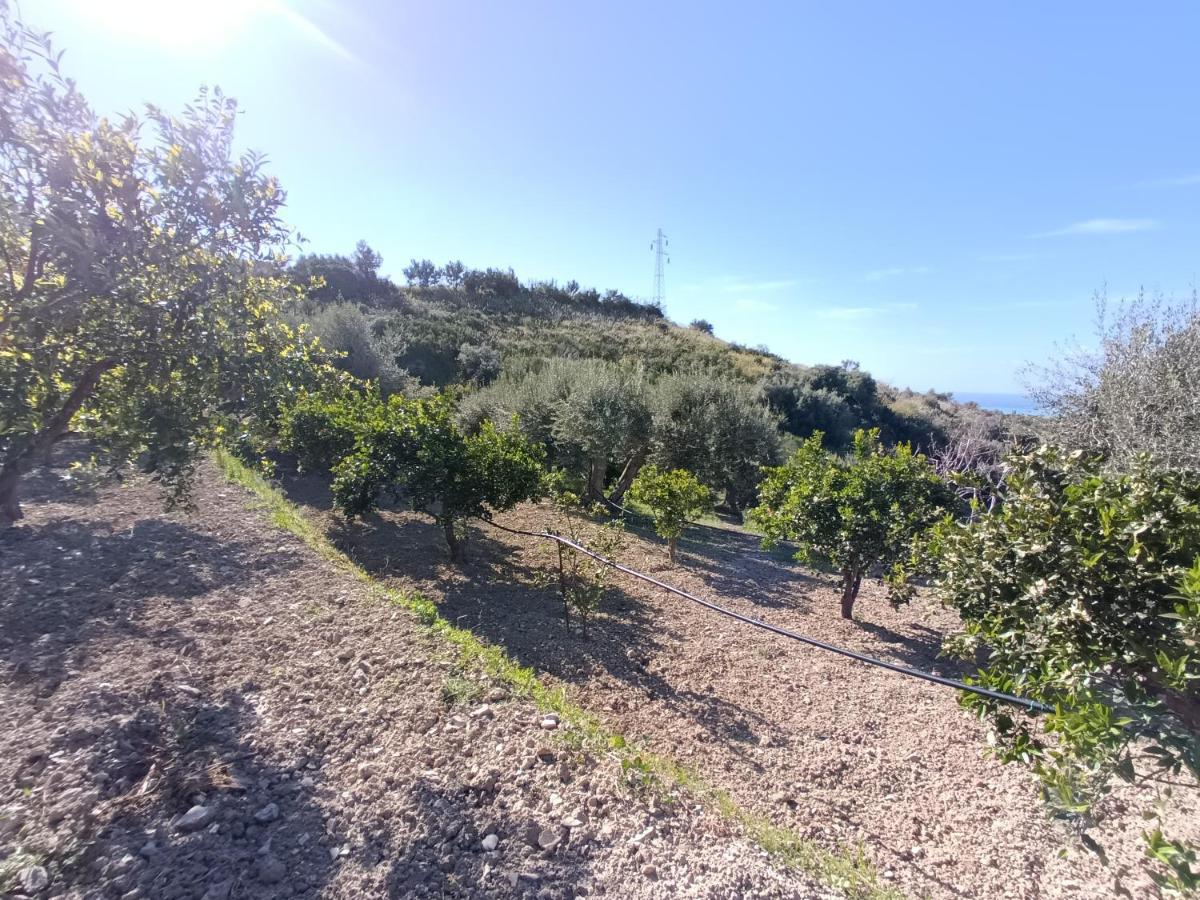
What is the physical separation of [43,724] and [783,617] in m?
7.05

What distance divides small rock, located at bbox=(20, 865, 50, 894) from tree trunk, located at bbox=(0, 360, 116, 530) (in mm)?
2590

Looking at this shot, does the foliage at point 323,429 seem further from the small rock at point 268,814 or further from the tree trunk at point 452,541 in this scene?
the small rock at point 268,814

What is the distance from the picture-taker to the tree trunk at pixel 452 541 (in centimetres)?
747

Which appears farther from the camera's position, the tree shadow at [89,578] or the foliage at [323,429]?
the foliage at [323,429]

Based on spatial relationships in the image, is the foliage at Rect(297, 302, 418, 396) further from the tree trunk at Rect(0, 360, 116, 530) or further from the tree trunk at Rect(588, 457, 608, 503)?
the tree trunk at Rect(0, 360, 116, 530)

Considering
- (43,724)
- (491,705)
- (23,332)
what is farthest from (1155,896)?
(23,332)

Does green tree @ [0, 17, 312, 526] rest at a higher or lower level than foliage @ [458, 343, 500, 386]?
lower

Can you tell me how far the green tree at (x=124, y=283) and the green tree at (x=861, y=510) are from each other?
597 centimetres

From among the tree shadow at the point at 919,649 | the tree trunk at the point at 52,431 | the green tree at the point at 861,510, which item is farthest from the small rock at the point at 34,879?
the tree shadow at the point at 919,649

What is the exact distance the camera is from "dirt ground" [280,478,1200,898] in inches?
128

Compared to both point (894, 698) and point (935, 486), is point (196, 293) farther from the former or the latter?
point (935, 486)

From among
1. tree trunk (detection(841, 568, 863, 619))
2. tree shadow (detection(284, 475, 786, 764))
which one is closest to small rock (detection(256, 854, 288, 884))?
tree shadow (detection(284, 475, 786, 764))

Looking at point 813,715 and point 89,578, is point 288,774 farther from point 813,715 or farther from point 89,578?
point 813,715

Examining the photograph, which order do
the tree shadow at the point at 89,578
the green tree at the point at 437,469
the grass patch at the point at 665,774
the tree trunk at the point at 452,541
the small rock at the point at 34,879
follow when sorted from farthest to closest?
1. the tree trunk at the point at 452,541
2. the green tree at the point at 437,469
3. the tree shadow at the point at 89,578
4. the grass patch at the point at 665,774
5. the small rock at the point at 34,879
